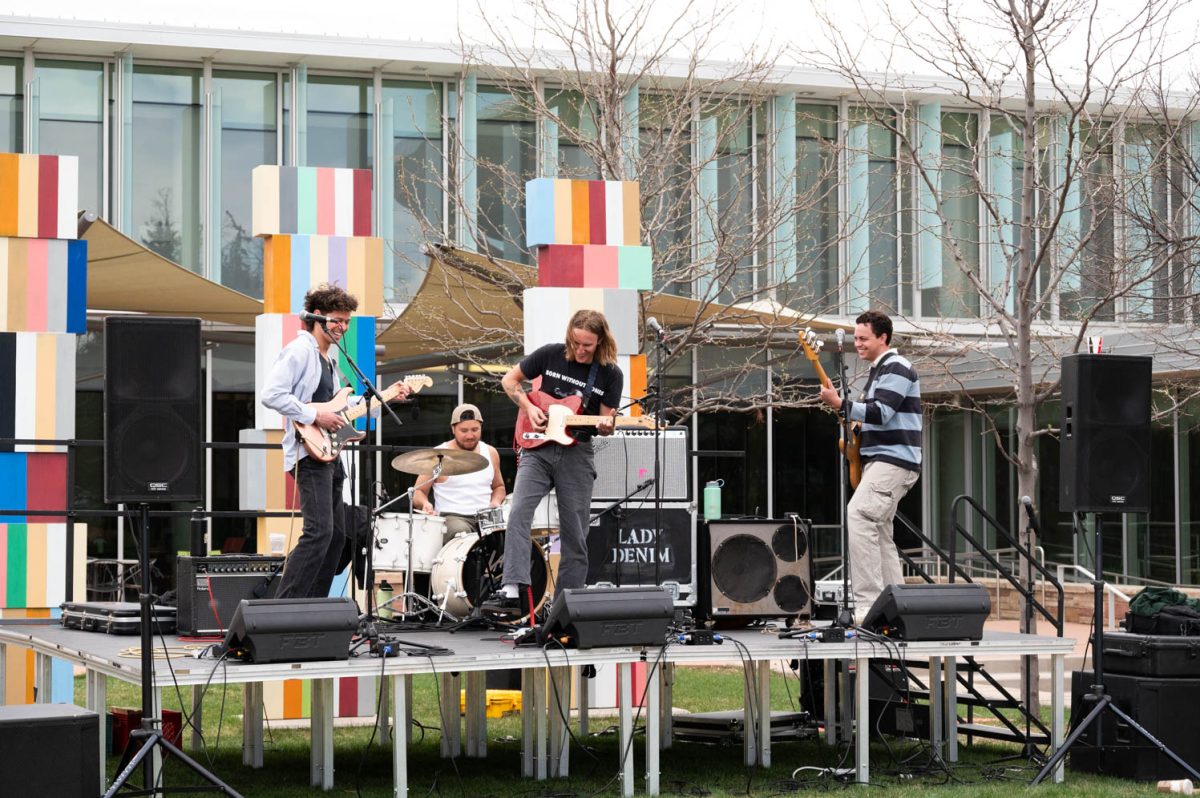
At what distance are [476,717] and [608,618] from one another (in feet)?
5.81

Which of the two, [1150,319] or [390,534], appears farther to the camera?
[1150,319]

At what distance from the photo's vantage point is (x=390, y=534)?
28.8ft

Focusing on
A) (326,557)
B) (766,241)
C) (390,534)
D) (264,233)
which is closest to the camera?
(326,557)

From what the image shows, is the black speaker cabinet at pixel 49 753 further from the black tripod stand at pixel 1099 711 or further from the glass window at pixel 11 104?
the glass window at pixel 11 104

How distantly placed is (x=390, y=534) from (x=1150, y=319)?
8952 mm

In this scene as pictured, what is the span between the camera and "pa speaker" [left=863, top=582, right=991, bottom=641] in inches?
303

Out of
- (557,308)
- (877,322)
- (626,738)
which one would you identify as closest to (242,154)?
(557,308)

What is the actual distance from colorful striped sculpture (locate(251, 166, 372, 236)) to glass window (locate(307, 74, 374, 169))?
9757mm

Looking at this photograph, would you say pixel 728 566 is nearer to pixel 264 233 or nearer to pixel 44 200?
pixel 264 233

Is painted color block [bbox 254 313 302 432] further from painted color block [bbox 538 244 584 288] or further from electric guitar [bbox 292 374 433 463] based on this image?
electric guitar [bbox 292 374 433 463]

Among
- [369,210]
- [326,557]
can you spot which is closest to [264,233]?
[369,210]

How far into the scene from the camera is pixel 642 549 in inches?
343

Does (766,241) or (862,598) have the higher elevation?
(766,241)

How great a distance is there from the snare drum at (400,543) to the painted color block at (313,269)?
4.82 feet
